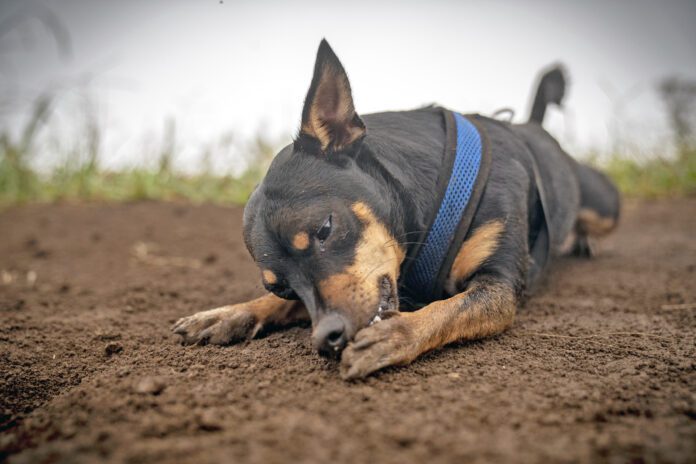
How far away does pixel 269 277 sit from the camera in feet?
7.16

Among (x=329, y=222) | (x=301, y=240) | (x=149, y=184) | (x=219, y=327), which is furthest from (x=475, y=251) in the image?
(x=149, y=184)

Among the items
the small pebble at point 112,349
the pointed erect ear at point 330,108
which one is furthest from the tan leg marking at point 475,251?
the small pebble at point 112,349

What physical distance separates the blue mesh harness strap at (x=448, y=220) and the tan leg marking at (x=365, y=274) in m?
0.22

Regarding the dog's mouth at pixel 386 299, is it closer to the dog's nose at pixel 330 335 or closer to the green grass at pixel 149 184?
the dog's nose at pixel 330 335

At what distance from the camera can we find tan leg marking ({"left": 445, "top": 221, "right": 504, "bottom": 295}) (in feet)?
8.18

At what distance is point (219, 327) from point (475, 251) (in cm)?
119

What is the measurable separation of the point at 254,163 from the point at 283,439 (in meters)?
6.28

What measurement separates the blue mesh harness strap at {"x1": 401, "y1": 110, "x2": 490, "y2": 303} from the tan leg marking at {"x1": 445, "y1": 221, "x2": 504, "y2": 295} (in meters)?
0.04

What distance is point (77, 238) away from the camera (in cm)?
518

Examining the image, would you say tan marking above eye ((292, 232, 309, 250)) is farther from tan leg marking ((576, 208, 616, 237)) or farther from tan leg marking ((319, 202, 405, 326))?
tan leg marking ((576, 208, 616, 237))

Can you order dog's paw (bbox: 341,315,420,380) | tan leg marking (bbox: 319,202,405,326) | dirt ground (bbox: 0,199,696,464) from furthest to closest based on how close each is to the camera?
1. tan leg marking (bbox: 319,202,405,326)
2. dog's paw (bbox: 341,315,420,380)
3. dirt ground (bbox: 0,199,696,464)

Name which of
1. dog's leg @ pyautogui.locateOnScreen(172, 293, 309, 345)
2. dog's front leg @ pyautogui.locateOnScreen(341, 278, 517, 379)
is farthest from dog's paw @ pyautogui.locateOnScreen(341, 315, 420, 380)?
dog's leg @ pyautogui.locateOnScreen(172, 293, 309, 345)

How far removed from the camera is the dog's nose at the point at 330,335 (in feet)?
6.11

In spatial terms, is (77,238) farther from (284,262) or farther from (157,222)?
(284,262)
